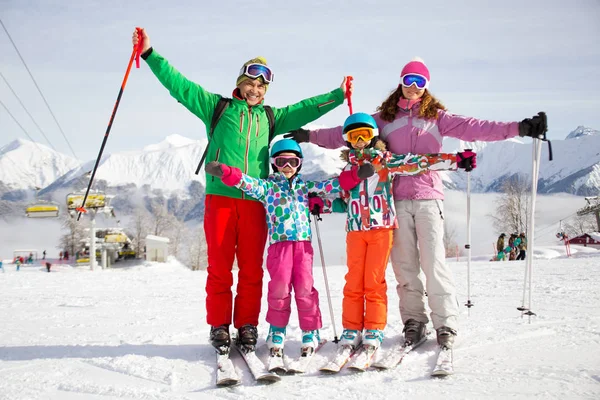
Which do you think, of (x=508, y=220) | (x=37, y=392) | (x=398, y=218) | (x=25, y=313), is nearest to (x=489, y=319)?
(x=398, y=218)

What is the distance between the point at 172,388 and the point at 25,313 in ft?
14.5

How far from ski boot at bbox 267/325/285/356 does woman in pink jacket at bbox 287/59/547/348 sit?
1023 mm

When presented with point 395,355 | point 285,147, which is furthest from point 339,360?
point 285,147

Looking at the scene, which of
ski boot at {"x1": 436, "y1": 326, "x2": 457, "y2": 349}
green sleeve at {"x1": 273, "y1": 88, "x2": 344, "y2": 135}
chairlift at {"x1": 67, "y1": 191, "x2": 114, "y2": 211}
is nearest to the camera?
ski boot at {"x1": 436, "y1": 326, "x2": 457, "y2": 349}

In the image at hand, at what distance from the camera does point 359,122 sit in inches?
159

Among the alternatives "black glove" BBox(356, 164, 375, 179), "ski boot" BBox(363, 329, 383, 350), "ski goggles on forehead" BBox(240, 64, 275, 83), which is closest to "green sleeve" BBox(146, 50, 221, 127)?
"ski goggles on forehead" BBox(240, 64, 275, 83)

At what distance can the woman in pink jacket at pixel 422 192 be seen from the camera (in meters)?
3.87

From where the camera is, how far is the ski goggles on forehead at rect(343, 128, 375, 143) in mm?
4039

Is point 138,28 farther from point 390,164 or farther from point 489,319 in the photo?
point 489,319

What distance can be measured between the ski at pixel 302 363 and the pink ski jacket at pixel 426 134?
144cm

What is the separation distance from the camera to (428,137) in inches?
163

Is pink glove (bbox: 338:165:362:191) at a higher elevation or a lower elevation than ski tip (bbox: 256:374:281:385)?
higher

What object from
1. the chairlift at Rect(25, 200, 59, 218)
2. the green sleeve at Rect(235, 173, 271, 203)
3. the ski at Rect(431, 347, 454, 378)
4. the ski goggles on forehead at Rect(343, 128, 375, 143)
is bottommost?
the ski at Rect(431, 347, 454, 378)

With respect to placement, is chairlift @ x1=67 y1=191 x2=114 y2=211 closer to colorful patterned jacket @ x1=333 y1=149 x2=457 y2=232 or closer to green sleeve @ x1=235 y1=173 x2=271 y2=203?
green sleeve @ x1=235 y1=173 x2=271 y2=203
